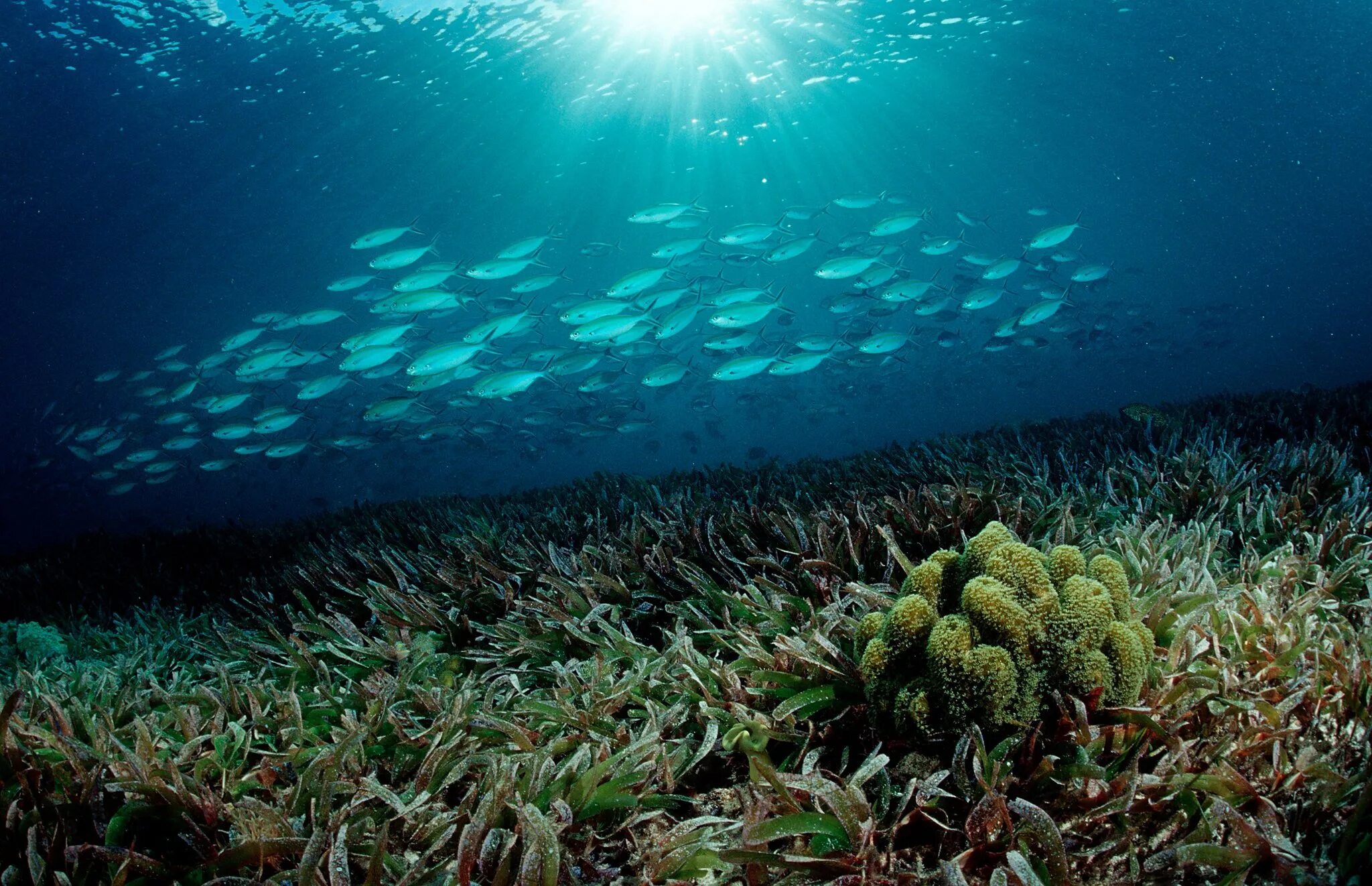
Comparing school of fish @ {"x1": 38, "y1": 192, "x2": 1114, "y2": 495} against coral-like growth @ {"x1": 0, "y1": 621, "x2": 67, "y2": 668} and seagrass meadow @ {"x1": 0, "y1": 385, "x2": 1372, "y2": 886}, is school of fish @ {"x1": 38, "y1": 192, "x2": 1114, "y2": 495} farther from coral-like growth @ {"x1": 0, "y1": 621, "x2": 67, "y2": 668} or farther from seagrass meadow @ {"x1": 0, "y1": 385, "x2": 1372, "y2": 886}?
seagrass meadow @ {"x1": 0, "y1": 385, "x2": 1372, "y2": 886}

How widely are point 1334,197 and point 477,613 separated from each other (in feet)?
360


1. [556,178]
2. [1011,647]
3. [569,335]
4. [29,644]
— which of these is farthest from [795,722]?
[556,178]

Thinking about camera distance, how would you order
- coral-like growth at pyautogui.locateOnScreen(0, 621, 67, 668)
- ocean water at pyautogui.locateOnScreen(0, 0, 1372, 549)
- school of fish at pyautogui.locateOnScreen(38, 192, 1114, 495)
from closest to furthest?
coral-like growth at pyautogui.locateOnScreen(0, 621, 67, 668), school of fish at pyautogui.locateOnScreen(38, 192, 1114, 495), ocean water at pyautogui.locateOnScreen(0, 0, 1372, 549)

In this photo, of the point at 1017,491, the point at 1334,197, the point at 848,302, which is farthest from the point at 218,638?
the point at 1334,197

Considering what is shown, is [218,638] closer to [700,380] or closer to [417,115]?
[700,380]

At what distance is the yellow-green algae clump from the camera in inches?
73.9

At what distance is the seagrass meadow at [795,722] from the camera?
1.78 m

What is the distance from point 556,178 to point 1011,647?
37763 mm

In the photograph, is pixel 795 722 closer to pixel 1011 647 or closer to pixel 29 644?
pixel 1011 647

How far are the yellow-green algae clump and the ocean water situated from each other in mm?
7930

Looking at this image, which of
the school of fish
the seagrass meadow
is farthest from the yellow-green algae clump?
the school of fish

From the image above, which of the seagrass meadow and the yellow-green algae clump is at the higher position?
the yellow-green algae clump

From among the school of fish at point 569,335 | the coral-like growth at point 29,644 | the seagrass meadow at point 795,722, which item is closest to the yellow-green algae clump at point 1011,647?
the seagrass meadow at point 795,722

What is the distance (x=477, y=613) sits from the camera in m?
4.01
